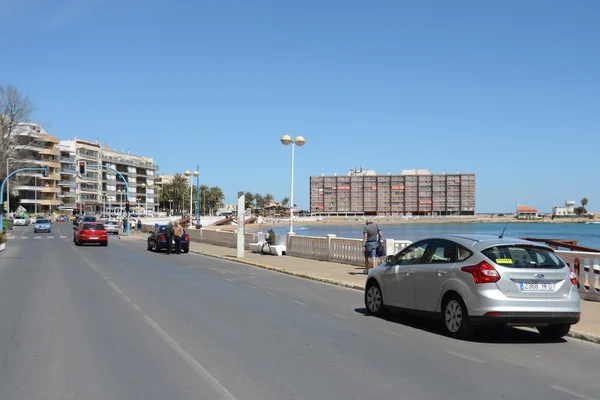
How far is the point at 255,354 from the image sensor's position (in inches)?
318

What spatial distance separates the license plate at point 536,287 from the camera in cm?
884

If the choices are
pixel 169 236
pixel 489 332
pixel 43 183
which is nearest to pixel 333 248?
pixel 169 236

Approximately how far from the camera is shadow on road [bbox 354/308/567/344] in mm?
9391

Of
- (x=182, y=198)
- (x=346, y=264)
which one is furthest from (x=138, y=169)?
(x=346, y=264)

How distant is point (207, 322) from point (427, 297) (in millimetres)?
3748

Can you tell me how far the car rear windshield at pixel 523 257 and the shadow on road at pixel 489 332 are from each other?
3.95 ft

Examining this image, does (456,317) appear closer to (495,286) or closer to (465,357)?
(495,286)

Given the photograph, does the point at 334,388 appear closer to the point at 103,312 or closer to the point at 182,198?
the point at 103,312

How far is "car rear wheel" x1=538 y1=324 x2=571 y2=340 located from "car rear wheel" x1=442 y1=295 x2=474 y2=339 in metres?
1.37

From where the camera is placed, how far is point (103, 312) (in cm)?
1184

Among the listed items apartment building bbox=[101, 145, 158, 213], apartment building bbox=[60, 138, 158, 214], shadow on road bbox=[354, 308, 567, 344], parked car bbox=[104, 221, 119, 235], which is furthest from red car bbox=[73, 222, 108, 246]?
apartment building bbox=[101, 145, 158, 213]

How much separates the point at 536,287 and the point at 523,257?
19.1 inches

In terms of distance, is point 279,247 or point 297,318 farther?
point 279,247

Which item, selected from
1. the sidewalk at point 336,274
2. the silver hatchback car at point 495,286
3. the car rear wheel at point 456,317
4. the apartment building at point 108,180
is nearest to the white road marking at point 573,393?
the silver hatchback car at point 495,286
